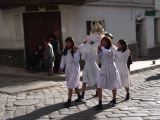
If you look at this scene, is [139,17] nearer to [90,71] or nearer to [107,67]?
[90,71]

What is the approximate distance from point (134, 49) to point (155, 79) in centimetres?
797

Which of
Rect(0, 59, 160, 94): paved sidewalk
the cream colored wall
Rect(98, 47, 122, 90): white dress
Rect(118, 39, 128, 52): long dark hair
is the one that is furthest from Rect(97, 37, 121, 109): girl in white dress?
the cream colored wall

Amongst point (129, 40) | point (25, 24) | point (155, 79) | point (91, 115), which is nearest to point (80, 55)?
point (91, 115)

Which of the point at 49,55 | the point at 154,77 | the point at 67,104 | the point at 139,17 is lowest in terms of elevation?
the point at 154,77

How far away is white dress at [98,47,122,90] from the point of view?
10.3 metres

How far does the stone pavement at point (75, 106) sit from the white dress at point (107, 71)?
1.75 feet

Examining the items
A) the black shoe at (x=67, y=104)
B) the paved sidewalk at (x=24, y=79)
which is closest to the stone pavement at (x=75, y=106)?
the black shoe at (x=67, y=104)

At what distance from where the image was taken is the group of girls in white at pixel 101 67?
10.4 metres

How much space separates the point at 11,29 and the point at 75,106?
973cm

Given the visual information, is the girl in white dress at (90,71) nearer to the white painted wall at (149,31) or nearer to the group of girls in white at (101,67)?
the group of girls in white at (101,67)

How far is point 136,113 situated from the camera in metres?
9.48

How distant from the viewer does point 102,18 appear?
20.6m

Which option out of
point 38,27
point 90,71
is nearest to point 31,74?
point 38,27

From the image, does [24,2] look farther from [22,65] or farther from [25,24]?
[22,65]
